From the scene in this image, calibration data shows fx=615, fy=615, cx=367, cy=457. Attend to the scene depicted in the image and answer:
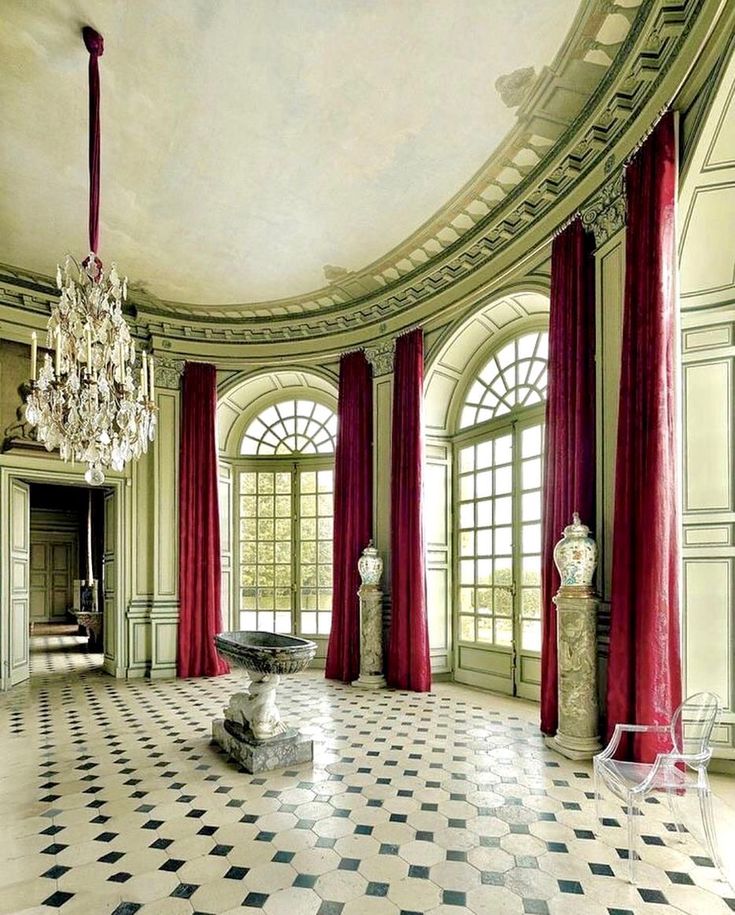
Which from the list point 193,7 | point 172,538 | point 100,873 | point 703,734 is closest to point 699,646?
point 703,734

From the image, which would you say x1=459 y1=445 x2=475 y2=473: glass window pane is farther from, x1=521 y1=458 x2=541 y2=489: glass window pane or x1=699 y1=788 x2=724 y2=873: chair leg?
x1=699 y1=788 x2=724 y2=873: chair leg

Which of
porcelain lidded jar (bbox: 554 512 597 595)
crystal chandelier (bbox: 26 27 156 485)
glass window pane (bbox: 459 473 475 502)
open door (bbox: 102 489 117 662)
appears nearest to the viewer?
crystal chandelier (bbox: 26 27 156 485)

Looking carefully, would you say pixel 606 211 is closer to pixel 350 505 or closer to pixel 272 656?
pixel 272 656

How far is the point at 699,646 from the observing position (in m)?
4.39

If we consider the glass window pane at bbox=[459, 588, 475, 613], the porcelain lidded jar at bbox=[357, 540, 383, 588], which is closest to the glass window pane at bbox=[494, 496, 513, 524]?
the glass window pane at bbox=[459, 588, 475, 613]

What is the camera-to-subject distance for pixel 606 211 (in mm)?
4898

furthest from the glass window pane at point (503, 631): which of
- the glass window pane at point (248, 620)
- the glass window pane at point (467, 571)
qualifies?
the glass window pane at point (248, 620)

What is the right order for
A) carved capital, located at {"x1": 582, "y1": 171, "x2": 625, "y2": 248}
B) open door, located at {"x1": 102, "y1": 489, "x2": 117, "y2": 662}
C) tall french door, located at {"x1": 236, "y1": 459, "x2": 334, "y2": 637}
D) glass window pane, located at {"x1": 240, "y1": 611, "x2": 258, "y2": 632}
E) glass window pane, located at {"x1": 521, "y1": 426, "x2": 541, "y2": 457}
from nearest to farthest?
carved capital, located at {"x1": 582, "y1": 171, "x2": 625, "y2": 248} < glass window pane, located at {"x1": 521, "y1": 426, "x2": 541, "y2": 457} < open door, located at {"x1": 102, "y1": 489, "x2": 117, "y2": 662} < tall french door, located at {"x1": 236, "y1": 459, "x2": 334, "y2": 637} < glass window pane, located at {"x1": 240, "y1": 611, "x2": 258, "y2": 632}

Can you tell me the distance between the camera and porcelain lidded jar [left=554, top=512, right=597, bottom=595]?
461 cm

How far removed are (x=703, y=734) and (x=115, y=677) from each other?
713 cm

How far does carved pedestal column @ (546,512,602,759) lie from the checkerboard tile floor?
200 millimetres

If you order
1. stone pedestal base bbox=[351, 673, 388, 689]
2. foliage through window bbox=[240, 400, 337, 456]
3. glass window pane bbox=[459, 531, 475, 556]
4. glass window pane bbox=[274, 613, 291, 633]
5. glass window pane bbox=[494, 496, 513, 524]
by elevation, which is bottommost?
stone pedestal base bbox=[351, 673, 388, 689]

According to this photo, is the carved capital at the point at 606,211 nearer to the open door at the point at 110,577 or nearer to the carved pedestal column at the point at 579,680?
the carved pedestal column at the point at 579,680

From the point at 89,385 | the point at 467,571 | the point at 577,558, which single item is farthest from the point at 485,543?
the point at 89,385
